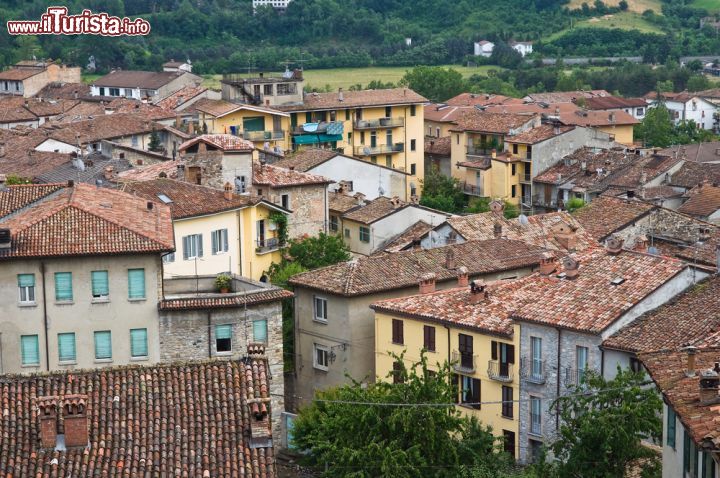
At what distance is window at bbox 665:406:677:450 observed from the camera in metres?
27.3

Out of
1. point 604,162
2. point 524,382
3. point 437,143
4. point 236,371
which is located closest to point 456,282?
point 524,382

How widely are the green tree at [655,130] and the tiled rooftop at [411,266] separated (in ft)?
226

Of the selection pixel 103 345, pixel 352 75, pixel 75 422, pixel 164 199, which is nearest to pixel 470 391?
pixel 103 345

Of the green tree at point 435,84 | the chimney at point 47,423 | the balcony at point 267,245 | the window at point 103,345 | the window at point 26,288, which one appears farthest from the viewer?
the green tree at point 435,84

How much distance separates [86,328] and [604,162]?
174ft

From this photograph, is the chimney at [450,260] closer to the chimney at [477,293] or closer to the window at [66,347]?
the chimney at [477,293]

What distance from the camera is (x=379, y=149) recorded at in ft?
325

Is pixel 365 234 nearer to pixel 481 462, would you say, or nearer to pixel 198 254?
pixel 198 254

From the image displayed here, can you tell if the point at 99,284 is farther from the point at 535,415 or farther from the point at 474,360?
the point at 535,415

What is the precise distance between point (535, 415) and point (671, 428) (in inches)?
646

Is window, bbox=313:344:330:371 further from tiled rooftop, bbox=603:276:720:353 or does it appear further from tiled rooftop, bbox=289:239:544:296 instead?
tiled rooftop, bbox=603:276:720:353

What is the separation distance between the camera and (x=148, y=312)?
4244 cm

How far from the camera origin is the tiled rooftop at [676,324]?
4000 centimetres

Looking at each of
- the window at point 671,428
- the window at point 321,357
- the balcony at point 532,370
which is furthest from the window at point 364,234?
the window at point 671,428
